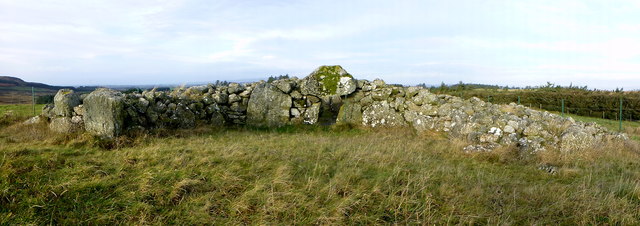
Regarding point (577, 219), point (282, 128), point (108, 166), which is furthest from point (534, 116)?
point (108, 166)

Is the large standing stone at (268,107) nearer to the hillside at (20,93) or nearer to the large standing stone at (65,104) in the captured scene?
the large standing stone at (65,104)

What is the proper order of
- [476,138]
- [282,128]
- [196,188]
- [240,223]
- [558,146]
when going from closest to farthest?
[240,223], [196,188], [558,146], [476,138], [282,128]

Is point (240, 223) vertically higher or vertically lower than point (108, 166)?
lower

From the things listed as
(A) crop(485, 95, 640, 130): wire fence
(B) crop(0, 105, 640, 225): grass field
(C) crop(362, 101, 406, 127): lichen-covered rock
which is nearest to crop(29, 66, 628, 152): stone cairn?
(C) crop(362, 101, 406, 127): lichen-covered rock

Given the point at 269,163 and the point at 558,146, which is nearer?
the point at 269,163

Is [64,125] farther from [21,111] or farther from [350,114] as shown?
[350,114]

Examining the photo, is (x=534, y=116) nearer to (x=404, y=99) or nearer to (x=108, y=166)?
(x=404, y=99)

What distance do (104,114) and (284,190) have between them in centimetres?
674

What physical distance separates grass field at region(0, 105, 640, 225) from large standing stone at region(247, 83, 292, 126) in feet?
16.9

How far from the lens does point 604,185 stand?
5.71m

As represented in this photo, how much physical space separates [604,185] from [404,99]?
23.4ft

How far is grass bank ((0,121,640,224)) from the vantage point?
408 centimetres

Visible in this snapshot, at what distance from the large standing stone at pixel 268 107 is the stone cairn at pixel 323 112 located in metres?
0.04

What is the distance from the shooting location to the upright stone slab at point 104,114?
8.63 m
